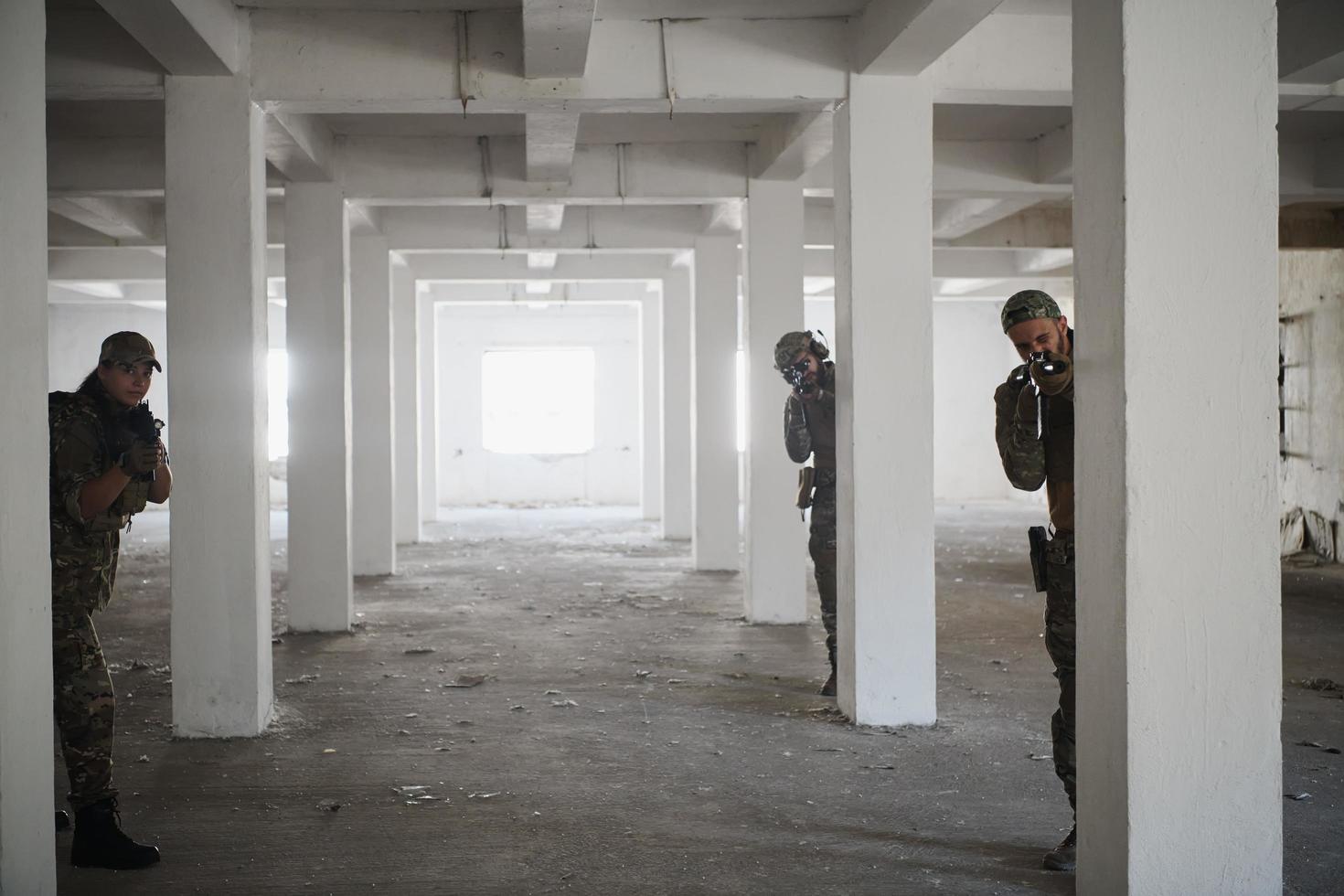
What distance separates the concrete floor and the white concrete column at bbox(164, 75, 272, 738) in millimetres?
346

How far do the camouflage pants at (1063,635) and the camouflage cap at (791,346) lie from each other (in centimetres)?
245

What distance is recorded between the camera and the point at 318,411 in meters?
7.69

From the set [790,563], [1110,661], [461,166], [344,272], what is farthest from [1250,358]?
[344,272]

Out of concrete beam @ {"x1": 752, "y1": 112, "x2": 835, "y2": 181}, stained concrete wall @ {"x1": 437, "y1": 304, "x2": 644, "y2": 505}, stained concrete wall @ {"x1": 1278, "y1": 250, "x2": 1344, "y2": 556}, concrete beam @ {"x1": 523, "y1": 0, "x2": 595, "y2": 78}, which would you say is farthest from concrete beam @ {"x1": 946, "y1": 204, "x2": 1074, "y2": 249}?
stained concrete wall @ {"x1": 437, "y1": 304, "x2": 644, "y2": 505}

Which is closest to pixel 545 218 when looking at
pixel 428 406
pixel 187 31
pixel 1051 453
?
pixel 187 31

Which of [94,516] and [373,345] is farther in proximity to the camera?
[373,345]

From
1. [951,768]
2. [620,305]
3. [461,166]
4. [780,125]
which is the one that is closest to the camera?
[951,768]

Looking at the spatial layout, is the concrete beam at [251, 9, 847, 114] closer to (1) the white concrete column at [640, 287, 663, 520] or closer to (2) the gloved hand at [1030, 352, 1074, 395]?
(2) the gloved hand at [1030, 352, 1074, 395]

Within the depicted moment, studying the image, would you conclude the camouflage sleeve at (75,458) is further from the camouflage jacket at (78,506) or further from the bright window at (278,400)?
the bright window at (278,400)

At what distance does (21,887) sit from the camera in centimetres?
239

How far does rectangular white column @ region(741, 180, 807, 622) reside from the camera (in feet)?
25.0

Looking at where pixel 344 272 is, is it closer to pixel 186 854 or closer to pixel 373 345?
pixel 373 345

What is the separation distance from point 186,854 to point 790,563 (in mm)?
4917

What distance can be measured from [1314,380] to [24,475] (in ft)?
38.8
